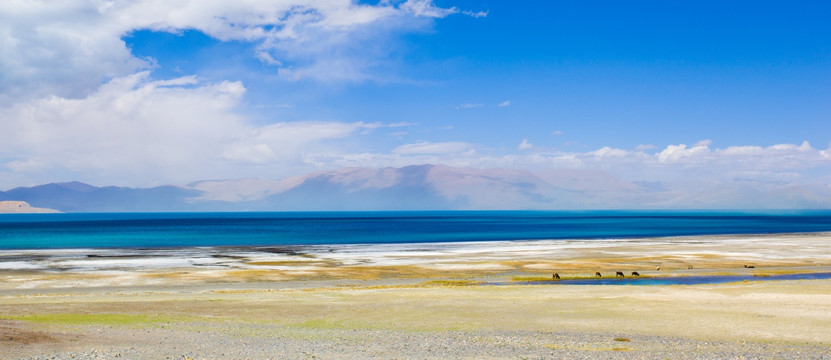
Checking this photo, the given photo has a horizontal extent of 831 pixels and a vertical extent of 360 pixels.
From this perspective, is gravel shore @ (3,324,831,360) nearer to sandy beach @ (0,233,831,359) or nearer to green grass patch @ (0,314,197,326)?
sandy beach @ (0,233,831,359)

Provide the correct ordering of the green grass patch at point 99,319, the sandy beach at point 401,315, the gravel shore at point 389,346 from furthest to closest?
the green grass patch at point 99,319
the sandy beach at point 401,315
the gravel shore at point 389,346

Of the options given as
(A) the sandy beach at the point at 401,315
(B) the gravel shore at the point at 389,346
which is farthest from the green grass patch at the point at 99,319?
(B) the gravel shore at the point at 389,346

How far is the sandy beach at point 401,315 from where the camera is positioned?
20.8 metres

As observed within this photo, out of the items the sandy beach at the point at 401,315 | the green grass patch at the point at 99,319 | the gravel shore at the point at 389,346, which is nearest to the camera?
the gravel shore at the point at 389,346

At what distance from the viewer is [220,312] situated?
30.0 m

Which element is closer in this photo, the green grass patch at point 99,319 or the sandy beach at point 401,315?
the sandy beach at point 401,315

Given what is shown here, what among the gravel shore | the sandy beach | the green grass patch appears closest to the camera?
the gravel shore

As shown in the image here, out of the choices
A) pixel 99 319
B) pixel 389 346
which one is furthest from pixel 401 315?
pixel 99 319

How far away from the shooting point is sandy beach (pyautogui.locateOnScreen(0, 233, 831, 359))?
20.8 metres

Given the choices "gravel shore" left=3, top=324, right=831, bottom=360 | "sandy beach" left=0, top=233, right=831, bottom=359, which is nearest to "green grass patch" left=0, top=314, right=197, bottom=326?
"sandy beach" left=0, top=233, right=831, bottom=359

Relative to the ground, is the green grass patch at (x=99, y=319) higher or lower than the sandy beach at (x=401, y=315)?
higher

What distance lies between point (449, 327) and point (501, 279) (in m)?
A: 26.0

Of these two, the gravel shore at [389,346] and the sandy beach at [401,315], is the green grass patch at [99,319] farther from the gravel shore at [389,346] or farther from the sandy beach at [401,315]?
the gravel shore at [389,346]

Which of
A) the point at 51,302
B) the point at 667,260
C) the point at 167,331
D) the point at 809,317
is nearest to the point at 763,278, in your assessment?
the point at 667,260
